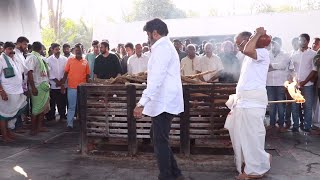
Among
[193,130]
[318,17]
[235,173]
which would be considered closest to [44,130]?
[193,130]

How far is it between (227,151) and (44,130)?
420 centimetres

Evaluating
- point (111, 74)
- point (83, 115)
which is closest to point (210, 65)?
point (111, 74)

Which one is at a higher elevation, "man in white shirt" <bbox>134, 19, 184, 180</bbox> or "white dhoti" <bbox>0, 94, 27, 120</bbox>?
"man in white shirt" <bbox>134, 19, 184, 180</bbox>

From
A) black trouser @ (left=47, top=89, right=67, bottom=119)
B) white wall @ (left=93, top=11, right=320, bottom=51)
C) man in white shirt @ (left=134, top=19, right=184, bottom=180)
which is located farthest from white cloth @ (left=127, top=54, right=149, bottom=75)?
white wall @ (left=93, top=11, right=320, bottom=51)

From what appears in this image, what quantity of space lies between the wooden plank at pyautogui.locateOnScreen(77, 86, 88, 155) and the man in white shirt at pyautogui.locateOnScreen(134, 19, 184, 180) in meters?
1.72

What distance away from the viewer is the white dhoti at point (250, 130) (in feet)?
16.7

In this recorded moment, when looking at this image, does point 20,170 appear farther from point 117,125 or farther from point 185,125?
point 185,125

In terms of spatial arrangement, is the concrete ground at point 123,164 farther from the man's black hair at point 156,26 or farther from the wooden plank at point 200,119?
the man's black hair at point 156,26

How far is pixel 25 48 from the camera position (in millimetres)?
8867

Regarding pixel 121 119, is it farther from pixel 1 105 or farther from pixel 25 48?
pixel 25 48

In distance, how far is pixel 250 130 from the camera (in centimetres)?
512

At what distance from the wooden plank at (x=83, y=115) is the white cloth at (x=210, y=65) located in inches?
113

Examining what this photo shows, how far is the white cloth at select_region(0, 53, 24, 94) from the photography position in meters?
7.46

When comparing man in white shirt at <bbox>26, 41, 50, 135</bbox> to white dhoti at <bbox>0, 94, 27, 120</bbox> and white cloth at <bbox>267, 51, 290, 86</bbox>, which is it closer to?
white dhoti at <bbox>0, 94, 27, 120</bbox>
